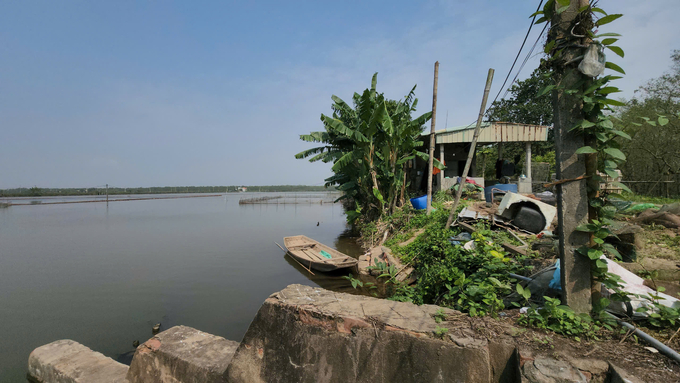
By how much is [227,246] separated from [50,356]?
10.9 meters

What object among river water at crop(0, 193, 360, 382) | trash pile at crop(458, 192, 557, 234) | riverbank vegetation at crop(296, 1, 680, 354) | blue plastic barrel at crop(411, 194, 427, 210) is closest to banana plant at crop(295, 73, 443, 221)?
riverbank vegetation at crop(296, 1, 680, 354)

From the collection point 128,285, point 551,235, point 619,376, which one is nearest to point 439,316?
point 619,376

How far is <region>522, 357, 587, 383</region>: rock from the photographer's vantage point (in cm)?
176

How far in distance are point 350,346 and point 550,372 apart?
1.29m

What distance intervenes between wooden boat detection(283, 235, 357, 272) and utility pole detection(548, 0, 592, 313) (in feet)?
23.7

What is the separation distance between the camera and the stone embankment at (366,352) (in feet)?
6.59

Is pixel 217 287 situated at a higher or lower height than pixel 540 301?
lower

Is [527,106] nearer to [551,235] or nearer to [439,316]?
[551,235]

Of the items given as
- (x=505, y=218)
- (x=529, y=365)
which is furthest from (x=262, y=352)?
(x=505, y=218)

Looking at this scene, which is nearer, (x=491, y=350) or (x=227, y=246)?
(x=491, y=350)

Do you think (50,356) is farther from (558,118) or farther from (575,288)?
(558,118)

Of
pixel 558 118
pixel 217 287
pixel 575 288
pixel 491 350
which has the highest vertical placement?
pixel 558 118

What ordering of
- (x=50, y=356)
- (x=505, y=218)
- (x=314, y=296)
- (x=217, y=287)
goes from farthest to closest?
(x=217, y=287) → (x=505, y=218) → (x=50, y=356) → (x=314, y=296)

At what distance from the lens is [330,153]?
14.7 m
